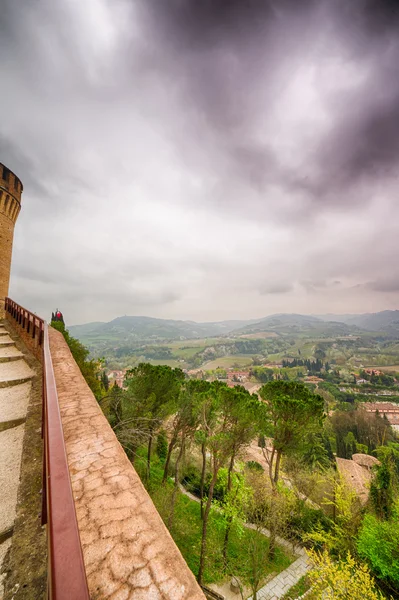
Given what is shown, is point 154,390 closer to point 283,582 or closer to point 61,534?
point 283,582

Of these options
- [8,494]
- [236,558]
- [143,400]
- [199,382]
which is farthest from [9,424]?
[236,558]

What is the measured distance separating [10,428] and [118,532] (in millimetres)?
3124

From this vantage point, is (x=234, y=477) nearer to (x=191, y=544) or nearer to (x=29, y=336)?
(x=191, y=544)

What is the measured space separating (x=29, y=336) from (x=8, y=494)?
6.71m

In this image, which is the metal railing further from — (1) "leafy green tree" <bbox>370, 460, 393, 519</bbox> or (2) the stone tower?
(1) "leafy green tree" <bbox>370, 460, 393, 519</bbox>

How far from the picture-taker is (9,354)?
280 inches

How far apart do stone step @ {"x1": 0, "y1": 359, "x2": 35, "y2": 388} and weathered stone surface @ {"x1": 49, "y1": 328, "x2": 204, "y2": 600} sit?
136 inches

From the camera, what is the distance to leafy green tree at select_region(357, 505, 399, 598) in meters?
10.4

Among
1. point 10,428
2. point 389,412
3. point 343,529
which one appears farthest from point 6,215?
point 389,412

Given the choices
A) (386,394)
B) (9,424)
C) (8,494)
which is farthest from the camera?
(386,394)

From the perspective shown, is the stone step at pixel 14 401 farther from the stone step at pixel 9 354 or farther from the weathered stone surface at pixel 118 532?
the stone step at pixel 9 354

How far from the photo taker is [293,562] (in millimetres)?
12969

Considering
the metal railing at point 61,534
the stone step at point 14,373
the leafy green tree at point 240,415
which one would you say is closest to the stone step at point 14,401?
the stone step at point 14,373

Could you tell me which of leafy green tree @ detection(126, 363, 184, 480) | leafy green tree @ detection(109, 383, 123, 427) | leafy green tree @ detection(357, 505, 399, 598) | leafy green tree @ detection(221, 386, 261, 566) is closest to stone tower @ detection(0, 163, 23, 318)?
leafy green tree @ detection(109, 383, 123, 427)
